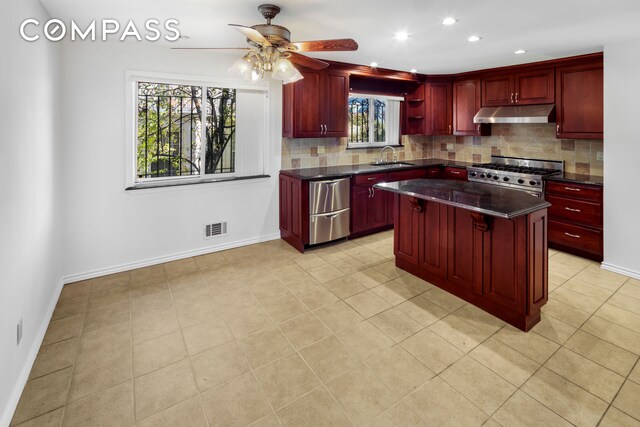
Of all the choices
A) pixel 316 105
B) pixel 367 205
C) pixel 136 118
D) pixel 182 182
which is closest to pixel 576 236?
pixel 367 205

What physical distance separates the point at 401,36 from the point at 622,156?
2.54 m

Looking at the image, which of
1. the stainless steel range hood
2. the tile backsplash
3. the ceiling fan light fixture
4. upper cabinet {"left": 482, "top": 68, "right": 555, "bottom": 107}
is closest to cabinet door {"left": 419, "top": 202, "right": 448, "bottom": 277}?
the ceiling fan light fixture

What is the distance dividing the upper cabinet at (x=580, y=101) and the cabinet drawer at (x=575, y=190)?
2.14 ft

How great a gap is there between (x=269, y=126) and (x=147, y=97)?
1.44 m

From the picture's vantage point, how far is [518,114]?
4.61 meters

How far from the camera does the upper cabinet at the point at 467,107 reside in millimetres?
5242

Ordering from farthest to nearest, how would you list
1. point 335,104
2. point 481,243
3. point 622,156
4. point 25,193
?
point 335,104
point 622,156
point 481,243
point 25,193

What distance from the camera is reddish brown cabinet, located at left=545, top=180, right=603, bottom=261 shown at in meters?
3.73

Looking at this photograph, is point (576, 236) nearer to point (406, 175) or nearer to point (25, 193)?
point (406, 175)

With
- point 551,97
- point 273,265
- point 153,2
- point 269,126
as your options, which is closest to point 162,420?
point 273,265

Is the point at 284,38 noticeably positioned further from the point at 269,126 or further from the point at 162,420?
the point at 162,420

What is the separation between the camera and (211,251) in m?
4.24

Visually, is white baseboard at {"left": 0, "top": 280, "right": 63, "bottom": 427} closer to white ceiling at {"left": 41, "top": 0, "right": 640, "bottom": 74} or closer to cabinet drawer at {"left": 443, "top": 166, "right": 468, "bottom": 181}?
white ceiling at {"left": 41, "top": 0, "right": 640, "bottom": 74}

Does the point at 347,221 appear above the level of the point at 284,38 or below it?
below
